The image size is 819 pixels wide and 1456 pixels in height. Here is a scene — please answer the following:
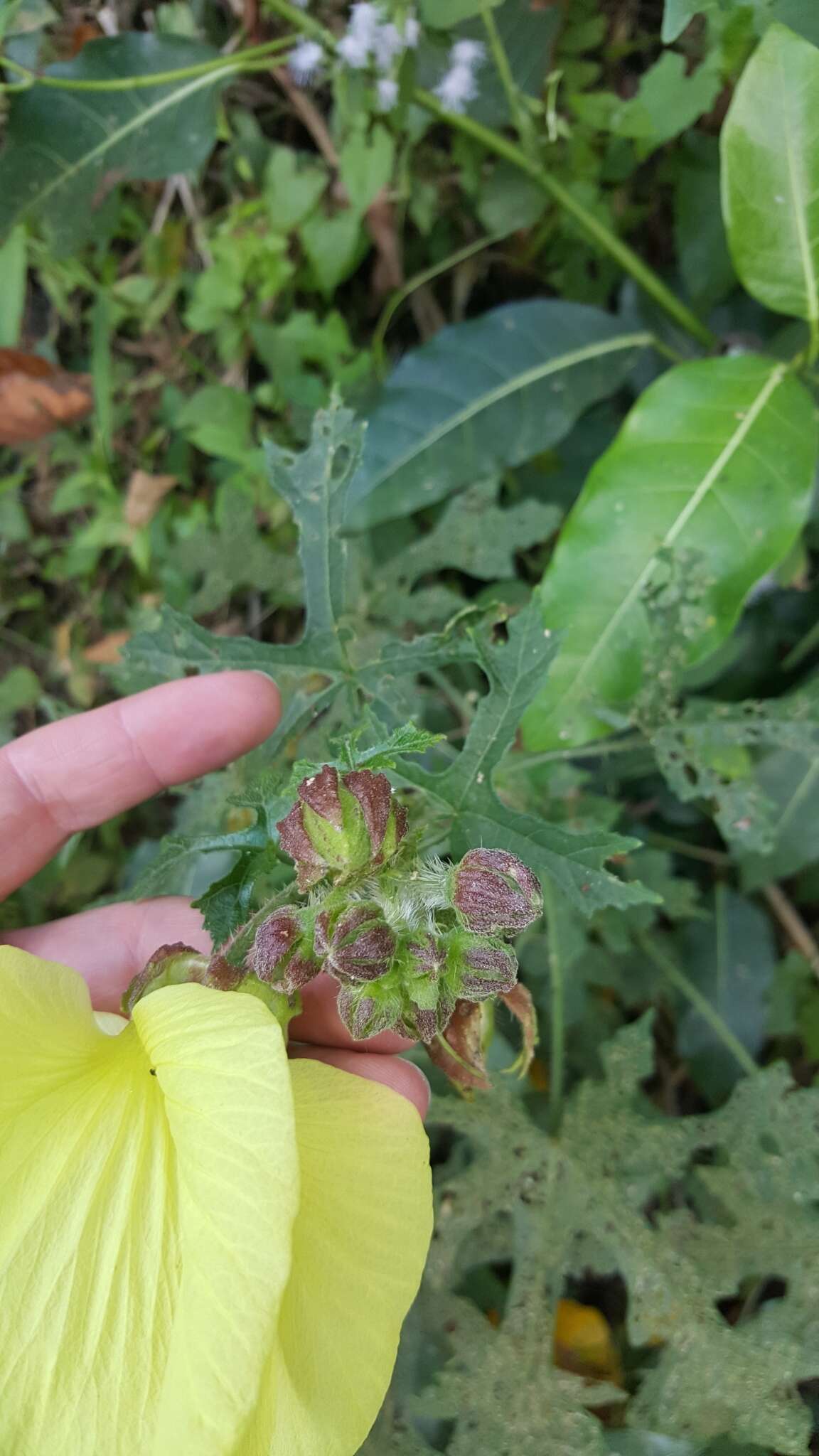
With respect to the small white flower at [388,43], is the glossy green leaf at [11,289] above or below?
below

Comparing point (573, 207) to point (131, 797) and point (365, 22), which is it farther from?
point (131, 797)

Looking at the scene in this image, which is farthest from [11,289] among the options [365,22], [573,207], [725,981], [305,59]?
[725,981]

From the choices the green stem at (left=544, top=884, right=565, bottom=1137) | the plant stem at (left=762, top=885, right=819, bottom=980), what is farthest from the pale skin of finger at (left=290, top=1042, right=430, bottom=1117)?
the plant stem at (left=762, top=885, right=819, bottom=980)

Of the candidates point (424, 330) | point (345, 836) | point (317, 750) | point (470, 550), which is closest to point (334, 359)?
point (424, 330)

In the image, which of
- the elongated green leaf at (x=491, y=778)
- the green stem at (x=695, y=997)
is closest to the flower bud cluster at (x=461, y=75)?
the elongated green leaf at (x=491, y=778)

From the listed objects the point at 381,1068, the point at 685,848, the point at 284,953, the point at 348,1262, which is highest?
the point at 284,953

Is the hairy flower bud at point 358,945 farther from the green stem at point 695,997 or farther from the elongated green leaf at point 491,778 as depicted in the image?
the green stem at point 695,997
